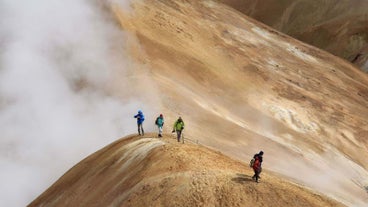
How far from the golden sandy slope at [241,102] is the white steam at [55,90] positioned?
180 centimetres

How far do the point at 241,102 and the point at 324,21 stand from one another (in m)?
53.5

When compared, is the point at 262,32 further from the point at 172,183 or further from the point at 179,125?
the point at 172,183

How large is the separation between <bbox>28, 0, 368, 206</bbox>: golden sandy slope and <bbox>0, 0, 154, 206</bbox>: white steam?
5.91ft

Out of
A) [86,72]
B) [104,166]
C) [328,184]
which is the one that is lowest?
[328,184]

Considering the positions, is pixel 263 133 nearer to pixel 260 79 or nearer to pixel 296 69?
pixel 260 79

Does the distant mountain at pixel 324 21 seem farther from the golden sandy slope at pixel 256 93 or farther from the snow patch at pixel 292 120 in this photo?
the snow patch at pixel 292 120

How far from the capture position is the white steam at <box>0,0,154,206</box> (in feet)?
126

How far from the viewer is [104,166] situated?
25.5m

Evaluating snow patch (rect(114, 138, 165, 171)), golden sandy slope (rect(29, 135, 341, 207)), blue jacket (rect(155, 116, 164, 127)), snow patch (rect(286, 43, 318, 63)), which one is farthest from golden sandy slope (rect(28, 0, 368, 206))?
blue jacket (rect(155, 116, 164, 127))

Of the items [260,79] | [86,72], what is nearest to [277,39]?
[260,79]

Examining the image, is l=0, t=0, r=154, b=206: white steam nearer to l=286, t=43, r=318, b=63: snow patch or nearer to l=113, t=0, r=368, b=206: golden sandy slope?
l=113, t=0, r=368, b=206: golden sandy slope

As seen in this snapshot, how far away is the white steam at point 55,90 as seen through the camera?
1517 inches

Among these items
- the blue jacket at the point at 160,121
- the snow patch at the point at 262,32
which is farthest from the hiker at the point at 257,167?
the snow patch at the point at 262,32

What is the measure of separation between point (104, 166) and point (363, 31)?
6802 centimetres
